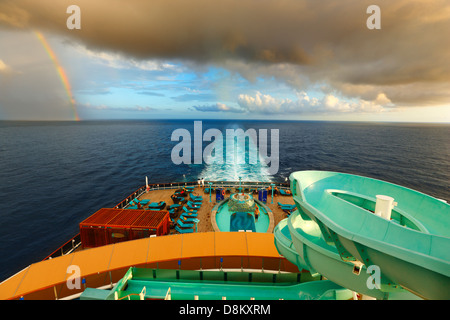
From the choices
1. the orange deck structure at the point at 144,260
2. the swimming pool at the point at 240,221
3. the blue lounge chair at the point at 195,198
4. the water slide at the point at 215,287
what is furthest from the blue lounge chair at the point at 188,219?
the water slide at the point at 215,287

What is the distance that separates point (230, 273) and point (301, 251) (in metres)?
6.83

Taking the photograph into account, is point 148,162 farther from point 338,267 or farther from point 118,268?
point 338,267

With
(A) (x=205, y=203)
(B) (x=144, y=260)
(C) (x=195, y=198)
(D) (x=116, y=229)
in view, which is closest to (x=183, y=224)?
(A) (x=205, y=203)

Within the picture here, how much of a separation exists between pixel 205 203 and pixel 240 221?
856 centimetres

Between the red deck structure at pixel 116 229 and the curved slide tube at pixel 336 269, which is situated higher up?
the curved slide tube at pixel 336 269

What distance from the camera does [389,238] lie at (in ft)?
18.0

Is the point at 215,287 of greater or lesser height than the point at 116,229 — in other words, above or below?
above

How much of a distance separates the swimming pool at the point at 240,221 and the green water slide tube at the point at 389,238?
1404 cm

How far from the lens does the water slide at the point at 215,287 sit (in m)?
10.8

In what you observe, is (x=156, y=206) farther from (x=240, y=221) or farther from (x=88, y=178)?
(x=88, y=178)

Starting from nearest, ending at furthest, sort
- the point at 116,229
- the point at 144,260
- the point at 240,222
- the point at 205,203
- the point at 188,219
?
the point at 144,260 < the point at 116,229 < the point at 240,222 < the point at 188,219 < the point at 205,203

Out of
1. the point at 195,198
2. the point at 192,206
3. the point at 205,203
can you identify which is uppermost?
the point at 195,198

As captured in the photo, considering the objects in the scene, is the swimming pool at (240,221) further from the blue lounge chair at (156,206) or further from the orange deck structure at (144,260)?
the blue lounge chair at (156,206)
